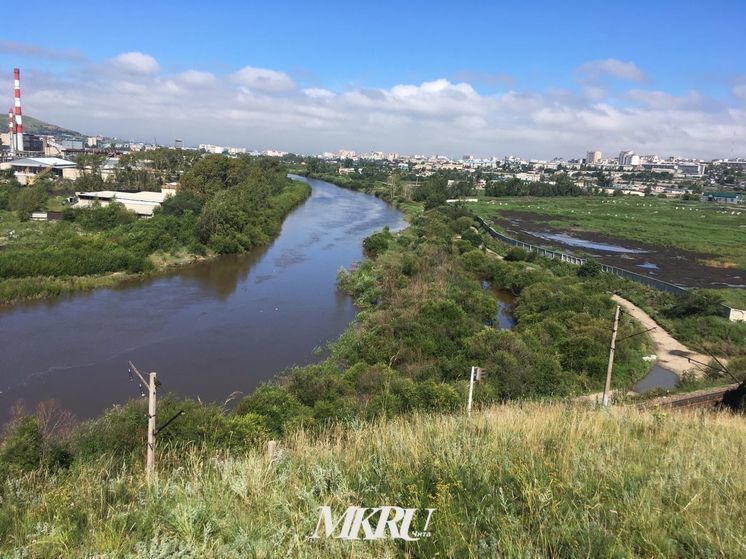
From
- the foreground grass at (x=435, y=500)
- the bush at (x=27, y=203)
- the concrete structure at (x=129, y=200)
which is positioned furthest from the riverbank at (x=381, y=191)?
the foreground grass at (x=435, y=500)

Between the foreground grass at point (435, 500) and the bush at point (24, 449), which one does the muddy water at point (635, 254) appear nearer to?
the foreground grass at point (435, 500)

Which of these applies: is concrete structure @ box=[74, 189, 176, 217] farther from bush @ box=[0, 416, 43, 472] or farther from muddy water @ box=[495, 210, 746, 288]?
bush @ box=[0, 416, 43, 472]

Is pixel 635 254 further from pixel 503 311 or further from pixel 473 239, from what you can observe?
pixel 503 311

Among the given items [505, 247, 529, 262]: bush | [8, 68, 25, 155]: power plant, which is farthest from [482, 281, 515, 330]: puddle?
[8, 68, 25, 155]: power plant

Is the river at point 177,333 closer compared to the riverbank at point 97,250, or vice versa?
the river at point 177,333

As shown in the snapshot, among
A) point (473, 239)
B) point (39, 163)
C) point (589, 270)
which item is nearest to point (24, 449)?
point (589, 270)

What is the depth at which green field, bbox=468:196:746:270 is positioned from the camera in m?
30.8

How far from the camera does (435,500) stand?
2.13 m

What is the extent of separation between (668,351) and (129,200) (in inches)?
1021

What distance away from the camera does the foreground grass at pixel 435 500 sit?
184 centimetres

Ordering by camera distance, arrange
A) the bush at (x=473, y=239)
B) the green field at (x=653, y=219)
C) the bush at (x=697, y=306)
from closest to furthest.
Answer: the bush at (x=697, y=306)
the bush at (x=473, y=239)
the green field at (x=653, y=219)

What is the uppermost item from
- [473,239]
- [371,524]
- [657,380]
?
[371,524]

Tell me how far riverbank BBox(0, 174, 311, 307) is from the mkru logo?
15.3 m

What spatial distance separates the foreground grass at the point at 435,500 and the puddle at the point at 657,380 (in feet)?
29.5
